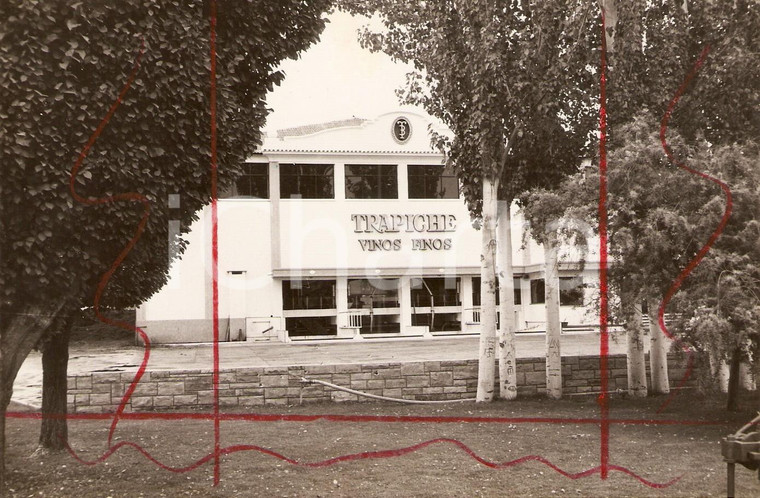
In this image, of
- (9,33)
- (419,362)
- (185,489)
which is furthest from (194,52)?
(419,362)

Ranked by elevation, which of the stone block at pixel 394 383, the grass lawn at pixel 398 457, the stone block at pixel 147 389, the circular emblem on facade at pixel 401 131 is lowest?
the grass lawn at pixel 398 457

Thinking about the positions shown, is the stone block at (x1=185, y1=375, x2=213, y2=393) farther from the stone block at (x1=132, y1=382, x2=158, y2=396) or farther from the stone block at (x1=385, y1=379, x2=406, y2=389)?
the stone block at (x1=385, y1=379, x2=406, y2=389)

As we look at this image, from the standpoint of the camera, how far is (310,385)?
12977 millimetres

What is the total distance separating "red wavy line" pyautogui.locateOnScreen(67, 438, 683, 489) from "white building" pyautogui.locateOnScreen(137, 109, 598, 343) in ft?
56.4

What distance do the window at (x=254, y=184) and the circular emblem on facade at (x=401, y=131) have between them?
477 centimetres

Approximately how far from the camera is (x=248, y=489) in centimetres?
747

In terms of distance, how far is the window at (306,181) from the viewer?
89.6 ft

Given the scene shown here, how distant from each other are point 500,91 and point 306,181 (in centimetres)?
1591

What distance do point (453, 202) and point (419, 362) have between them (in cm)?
1579

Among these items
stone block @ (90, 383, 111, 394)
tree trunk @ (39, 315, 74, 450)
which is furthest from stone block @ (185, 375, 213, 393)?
tree trunk @ (39, 315, 74, 450)

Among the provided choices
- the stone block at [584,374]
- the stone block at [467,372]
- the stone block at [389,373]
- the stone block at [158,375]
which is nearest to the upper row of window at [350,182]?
the stone block at [584,374]

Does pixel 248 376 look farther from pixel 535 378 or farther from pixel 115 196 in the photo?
pixel 115 196

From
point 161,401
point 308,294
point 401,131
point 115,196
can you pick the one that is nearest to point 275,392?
point 161,401

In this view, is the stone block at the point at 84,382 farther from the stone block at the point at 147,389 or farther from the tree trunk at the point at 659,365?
the tree trunk at the point at 659,365
